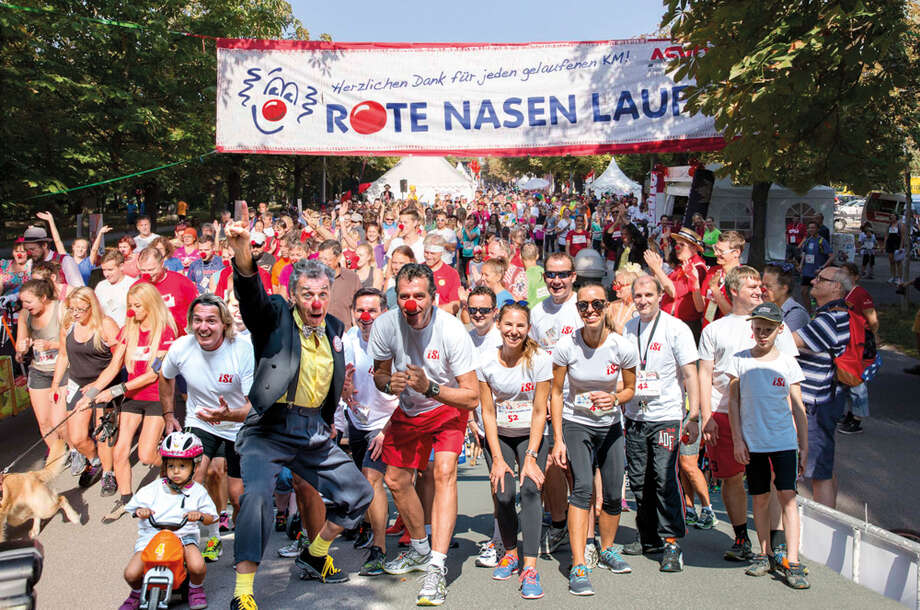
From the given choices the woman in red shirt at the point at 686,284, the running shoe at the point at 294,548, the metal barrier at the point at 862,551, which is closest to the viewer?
the metal barrier at the point at 862,551

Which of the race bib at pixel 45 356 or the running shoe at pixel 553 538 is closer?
the running shoe at pixel 553 538

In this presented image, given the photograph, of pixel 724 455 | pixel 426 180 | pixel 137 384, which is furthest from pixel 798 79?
pixel 426 180

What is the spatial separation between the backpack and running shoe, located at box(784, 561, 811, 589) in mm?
1402

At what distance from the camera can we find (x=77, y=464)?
7105mm

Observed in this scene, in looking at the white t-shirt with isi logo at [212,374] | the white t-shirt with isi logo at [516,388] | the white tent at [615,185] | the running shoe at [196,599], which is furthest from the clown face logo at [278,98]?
the white tent at [615,185]

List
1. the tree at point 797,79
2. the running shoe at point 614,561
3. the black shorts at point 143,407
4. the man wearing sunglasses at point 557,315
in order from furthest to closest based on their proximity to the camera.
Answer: the tree at point 797,79 < the black shorts at point 143,407 < the man wearing sunglasses at point 557,315 < the running shoe at point 614,561

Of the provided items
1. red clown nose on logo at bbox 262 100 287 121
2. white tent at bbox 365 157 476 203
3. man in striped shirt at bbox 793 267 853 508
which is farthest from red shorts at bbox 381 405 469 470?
white tent at bbox 365 157 476 203

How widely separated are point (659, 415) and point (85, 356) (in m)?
4.48

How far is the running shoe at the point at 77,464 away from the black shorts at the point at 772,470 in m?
5.40

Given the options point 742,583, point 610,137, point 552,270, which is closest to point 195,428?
point 552,270

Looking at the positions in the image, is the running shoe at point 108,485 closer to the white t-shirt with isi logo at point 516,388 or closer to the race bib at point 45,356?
the race bib at point 45,356

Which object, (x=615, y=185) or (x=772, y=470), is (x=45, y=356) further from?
(x=615, y=185)

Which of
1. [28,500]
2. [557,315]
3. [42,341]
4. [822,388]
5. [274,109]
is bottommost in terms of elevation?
[28,500]

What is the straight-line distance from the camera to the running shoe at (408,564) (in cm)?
500
